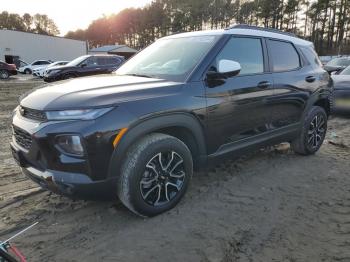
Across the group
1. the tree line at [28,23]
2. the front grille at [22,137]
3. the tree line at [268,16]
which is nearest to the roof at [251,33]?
the front grille at [22,137]

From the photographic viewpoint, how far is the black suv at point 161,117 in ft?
9.26

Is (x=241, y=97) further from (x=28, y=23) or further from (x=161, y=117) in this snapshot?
(x=28, y=23)

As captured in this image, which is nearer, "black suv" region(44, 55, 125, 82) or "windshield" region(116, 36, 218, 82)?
"windshield" region(116, 36, 218, 82)

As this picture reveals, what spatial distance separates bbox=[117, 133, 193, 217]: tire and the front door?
44cm

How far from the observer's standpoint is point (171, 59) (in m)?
3.95

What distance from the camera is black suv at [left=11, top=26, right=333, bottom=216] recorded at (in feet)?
9.26

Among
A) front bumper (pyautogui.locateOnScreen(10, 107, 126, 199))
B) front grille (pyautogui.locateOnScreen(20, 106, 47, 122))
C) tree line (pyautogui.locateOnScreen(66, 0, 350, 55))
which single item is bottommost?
front bumper (pyautogui.locateOnScreen(10, 107, 126, 199))

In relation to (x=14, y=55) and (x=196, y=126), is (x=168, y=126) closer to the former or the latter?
(x=196, y=126)

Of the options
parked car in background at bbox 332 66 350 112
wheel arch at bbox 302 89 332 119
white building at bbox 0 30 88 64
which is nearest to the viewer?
wheel arch at bbox 302 89 332 119

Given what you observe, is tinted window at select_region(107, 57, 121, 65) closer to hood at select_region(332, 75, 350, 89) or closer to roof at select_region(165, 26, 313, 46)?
hood at select_region(332, 75, 350, 89)

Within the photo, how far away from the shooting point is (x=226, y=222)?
3312 millimetres

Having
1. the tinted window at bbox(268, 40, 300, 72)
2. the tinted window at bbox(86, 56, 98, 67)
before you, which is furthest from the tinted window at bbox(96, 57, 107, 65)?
the tinted window at bbox(268, 40, 300, 72)

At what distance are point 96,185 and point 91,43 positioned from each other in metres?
96.3

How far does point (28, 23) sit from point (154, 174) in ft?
378
